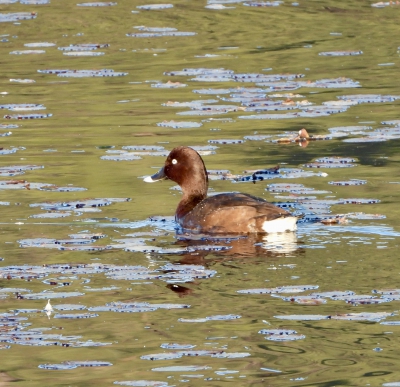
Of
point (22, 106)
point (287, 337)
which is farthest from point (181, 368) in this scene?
point (22, 106)

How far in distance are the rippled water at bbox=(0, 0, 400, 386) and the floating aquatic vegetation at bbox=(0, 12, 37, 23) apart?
10 cm

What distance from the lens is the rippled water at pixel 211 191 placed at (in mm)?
6820

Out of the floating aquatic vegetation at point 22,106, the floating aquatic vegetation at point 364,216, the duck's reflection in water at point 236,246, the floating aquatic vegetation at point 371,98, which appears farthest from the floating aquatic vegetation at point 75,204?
the floating aquatic vegetation at point 371,98

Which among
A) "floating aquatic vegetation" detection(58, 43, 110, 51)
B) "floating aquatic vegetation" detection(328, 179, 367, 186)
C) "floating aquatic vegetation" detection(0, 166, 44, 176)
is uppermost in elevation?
"floating aquatic vegetation" detection(58, 43, 110, 51)

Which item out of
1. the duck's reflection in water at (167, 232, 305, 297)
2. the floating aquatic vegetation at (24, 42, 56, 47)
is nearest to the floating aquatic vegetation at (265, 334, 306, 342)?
the duck's reflection in water at (167, 232, 305, 297)

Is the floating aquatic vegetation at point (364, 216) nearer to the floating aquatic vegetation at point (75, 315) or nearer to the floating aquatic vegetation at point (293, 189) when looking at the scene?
the floating aquatic vegetation at point (293, 189)

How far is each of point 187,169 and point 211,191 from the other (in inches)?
32.0

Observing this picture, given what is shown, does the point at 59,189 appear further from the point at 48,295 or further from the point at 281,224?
the point at 48,295

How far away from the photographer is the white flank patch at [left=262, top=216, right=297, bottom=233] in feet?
31.8

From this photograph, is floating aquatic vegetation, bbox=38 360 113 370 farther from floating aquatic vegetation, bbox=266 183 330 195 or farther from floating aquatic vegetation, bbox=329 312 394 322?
floating aquatic vegetation, bbox=266 183 330 195

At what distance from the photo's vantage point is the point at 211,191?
11953mm

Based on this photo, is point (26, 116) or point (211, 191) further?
point (26, 116)

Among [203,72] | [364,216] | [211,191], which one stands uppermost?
[203,72]

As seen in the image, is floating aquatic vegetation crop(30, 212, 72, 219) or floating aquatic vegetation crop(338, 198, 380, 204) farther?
floating aquatic vegetation crop(338, 198, 380, 204)
